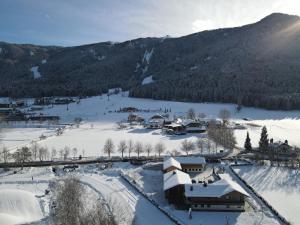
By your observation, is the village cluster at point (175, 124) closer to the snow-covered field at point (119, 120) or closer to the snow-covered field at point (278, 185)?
the snow-covered field at point (119, 120)

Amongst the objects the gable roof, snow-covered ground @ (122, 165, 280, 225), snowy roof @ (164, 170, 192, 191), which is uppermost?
the gable roof

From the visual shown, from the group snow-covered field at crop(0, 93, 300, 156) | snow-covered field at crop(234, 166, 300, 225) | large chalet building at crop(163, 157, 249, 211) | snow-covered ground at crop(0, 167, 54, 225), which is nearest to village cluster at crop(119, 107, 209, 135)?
snow-covered field at crop(0, 93, 300, 156)

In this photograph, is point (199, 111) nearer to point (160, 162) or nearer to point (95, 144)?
point (95, 144)

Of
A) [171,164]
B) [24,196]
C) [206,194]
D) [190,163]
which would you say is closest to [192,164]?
[190,163]

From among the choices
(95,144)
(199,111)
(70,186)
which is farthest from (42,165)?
(199,111)

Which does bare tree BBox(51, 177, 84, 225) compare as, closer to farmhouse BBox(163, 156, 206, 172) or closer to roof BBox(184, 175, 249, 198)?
roof BBox(184, 175, 249, 198)

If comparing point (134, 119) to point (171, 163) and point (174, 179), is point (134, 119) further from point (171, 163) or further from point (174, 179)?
point (174, 179)
